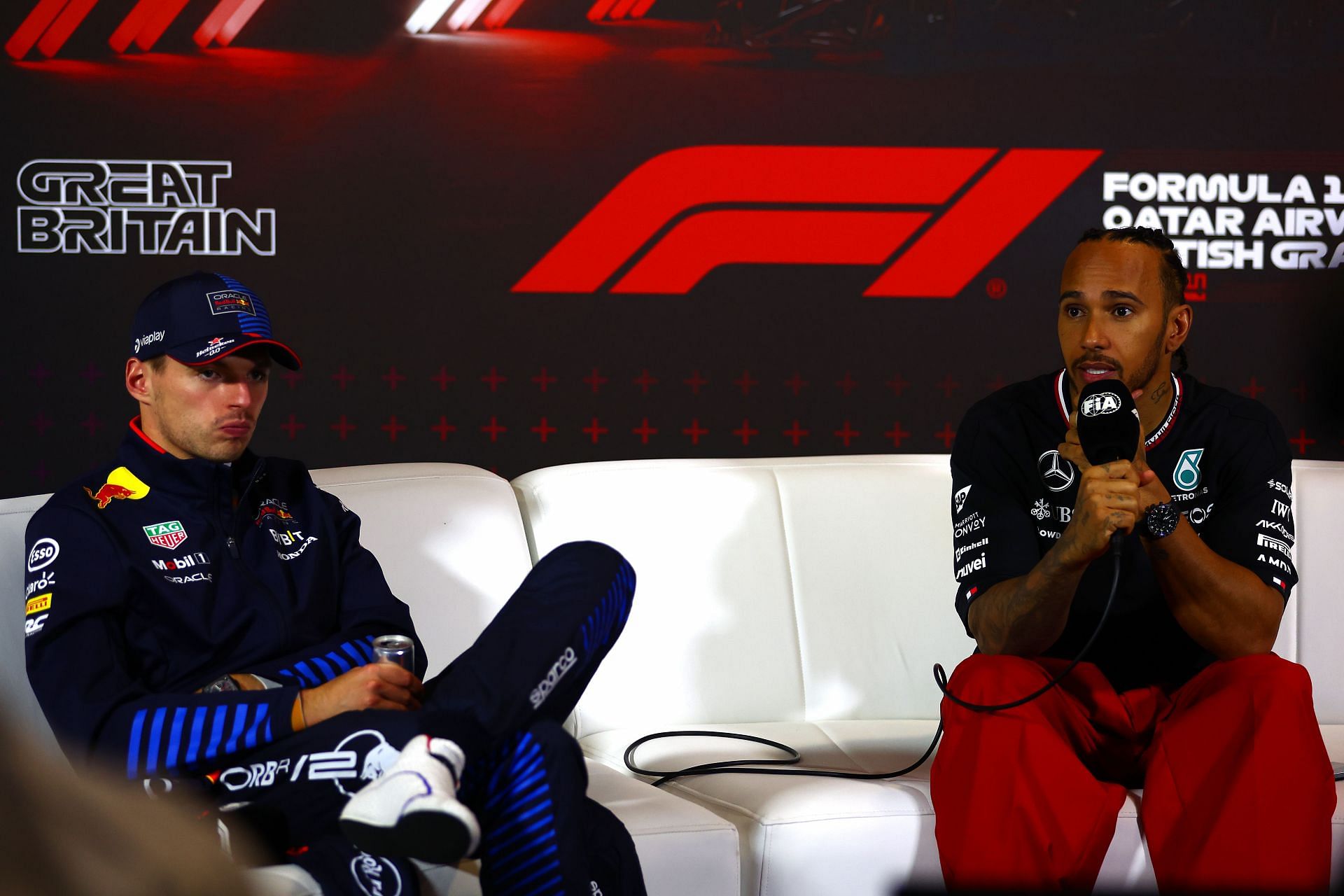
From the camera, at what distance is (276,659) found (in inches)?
76.0

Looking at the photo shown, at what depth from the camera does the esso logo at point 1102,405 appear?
182 cm

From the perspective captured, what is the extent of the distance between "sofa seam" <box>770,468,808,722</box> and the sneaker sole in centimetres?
109

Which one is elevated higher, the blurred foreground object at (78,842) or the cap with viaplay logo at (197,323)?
the cap with viaplay logo at (197,323)

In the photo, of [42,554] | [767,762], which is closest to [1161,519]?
[767,762]

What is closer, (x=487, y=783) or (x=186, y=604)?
(x=487, y=783)

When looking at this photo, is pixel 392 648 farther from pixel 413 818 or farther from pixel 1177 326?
pixel 1177 326

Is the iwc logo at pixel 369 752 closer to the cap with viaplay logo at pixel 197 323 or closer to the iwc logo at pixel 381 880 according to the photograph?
the iwc logo at pixel 381 880

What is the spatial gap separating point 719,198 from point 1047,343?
3.03 ft

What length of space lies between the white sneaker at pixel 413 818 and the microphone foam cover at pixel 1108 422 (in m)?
0.94

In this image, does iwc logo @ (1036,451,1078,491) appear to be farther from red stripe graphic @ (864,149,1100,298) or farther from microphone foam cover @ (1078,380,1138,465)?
red stripe graphic @ (864,149,1100,298)

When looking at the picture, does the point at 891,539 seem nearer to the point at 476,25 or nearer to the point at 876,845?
the point at 876,845

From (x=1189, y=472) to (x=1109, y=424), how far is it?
1.32ft

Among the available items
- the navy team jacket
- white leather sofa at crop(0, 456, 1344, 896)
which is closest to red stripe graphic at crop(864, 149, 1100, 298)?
white leather sofa at crop(0, 456, 1344, 896)

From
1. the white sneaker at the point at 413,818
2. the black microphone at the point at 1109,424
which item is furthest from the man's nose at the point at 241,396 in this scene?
the black microphone at the point at 1109,424
